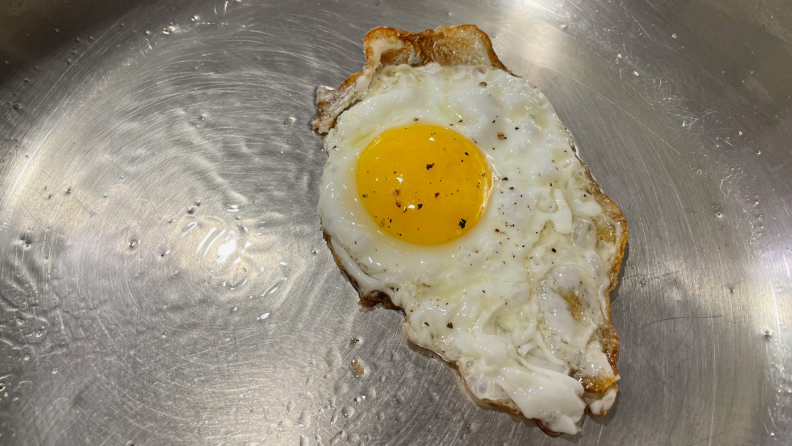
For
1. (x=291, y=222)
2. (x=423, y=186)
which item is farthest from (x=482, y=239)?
(x=291, y=222)

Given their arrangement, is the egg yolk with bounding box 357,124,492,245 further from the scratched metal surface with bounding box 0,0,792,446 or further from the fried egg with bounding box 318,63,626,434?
the scratched metal surface with bounding box 0,0,792,446

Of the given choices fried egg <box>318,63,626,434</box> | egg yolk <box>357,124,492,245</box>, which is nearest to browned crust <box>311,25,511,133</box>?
fried egg <box>318,63,626,434</box>

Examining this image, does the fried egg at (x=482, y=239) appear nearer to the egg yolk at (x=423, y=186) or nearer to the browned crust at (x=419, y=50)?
the egg yolk at (x=423, y=186)

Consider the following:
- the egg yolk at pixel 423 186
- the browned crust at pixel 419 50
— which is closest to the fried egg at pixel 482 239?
the egg yolk at pixel 423 186

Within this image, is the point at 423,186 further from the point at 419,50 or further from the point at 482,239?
the point at 419,50

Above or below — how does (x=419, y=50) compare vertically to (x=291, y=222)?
above

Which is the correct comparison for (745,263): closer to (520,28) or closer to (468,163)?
(468,163)

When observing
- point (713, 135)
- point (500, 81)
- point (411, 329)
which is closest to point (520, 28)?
point (500, 81)
